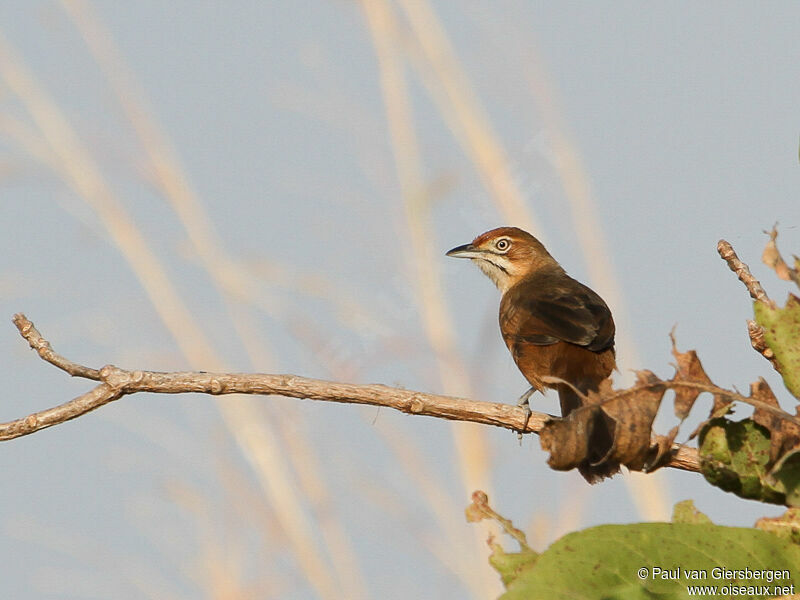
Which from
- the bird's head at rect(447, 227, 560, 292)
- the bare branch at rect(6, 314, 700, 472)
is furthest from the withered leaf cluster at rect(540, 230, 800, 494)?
the bird's head at rect(447, 227, 560, 292)

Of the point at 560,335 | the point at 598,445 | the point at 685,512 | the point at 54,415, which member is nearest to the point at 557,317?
the point at 560,335

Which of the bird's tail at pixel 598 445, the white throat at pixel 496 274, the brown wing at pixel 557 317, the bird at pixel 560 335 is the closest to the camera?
the bird's tail at pixel 598 445

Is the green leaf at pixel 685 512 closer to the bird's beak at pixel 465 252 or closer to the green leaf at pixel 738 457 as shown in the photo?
the green leaf at pixel 738 457

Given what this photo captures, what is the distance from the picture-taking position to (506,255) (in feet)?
23.9

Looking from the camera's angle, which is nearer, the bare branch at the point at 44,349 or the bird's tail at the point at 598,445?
the bird's tail at the point at 598,445

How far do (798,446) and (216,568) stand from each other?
231 inches

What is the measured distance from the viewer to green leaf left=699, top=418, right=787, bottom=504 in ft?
4.78

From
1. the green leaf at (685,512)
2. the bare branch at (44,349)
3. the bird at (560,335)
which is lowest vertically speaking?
the green leaf at (685,512)

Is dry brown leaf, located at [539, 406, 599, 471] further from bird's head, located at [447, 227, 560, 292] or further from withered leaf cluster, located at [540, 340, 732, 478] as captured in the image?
bird's head, located at [447, 227, 560, 292]

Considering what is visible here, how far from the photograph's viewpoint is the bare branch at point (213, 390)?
2.38 m

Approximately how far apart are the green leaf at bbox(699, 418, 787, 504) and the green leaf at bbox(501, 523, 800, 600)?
0.50 ft

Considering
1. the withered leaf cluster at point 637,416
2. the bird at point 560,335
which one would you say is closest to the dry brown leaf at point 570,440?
the withered leaf cluster at point 637,416

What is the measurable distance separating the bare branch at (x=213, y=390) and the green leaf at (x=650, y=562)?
3.17 ft

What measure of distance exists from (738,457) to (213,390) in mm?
1357
